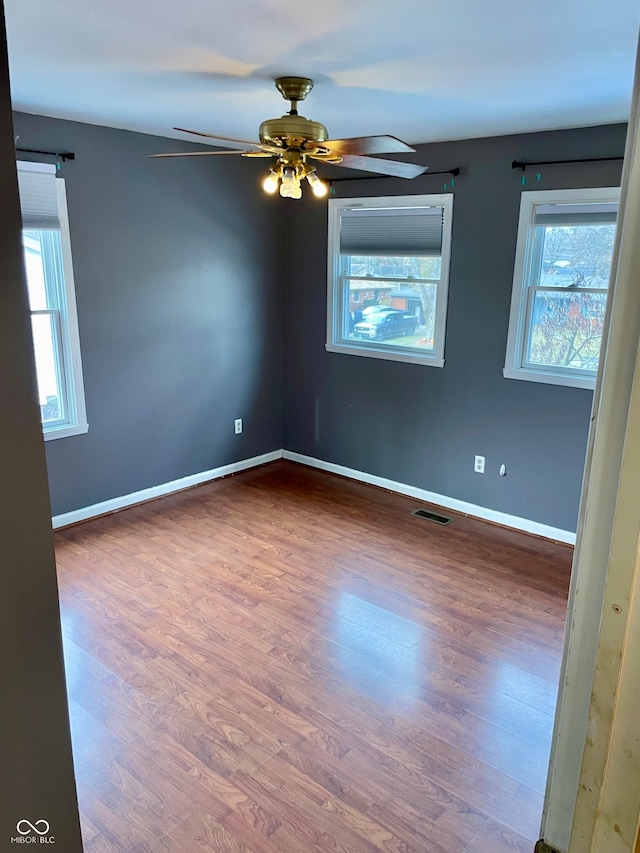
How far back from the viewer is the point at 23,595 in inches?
43.8

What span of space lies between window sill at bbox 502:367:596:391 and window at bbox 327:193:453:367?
0.53 m

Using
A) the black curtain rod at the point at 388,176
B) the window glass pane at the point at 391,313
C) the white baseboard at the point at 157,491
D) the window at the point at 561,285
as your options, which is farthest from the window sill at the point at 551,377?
the white baseboard at the point at 157,491

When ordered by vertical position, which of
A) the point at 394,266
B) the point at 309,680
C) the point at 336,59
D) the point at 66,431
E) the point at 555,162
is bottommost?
the point at 309,680

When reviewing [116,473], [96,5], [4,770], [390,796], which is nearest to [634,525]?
[4,770]

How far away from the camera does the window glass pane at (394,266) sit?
170 inches

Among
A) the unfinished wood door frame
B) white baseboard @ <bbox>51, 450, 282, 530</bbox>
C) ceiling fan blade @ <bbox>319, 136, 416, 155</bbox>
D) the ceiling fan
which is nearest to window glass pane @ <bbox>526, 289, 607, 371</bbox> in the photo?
the ceiling fan

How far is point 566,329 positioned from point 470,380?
712 mm

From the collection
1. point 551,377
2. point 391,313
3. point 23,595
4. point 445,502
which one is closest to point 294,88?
point 391,313

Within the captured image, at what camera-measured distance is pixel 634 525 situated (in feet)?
1.77

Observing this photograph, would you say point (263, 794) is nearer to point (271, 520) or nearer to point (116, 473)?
point (271, 520)

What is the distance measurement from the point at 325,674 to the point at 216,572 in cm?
108

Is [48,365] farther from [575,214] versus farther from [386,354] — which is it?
[575,214]

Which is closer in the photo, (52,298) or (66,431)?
(52,298)

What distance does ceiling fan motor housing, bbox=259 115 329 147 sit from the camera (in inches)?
95.7
